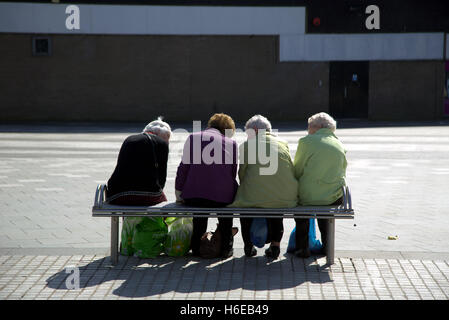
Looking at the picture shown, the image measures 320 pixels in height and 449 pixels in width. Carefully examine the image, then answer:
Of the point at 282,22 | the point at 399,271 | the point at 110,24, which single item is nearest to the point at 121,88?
the point at 110,24

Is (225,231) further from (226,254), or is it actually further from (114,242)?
(114,242)

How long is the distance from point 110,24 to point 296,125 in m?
8.37

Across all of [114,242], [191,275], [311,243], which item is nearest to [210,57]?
[311,243]

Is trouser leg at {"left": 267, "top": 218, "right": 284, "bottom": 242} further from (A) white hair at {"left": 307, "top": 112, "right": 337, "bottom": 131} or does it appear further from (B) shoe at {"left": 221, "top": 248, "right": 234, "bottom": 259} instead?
(A) white hair at {"left": 307, "top": 112, "right": 337, "bottom": 131}

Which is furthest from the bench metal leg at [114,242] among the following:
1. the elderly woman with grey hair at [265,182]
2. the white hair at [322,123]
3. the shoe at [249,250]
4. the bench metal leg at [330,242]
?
the white hair at [322,123]

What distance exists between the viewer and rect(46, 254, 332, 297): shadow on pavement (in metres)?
5.52

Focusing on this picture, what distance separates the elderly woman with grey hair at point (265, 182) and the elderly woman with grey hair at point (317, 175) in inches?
4.9

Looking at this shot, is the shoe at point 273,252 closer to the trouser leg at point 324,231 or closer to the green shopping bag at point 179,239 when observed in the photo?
the trouser leg at point 324,231

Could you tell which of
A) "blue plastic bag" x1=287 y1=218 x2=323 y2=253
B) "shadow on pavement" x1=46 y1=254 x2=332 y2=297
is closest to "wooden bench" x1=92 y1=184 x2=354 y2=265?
"shadow on pavement" x1=46 y1=254 x2=332 y2=297

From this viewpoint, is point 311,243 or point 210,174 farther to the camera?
point 311,243

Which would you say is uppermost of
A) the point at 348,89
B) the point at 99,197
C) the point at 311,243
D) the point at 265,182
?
the point at 348,89

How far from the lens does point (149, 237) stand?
21.3 feet

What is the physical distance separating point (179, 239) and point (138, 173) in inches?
29.2

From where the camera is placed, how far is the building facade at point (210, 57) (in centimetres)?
2702
